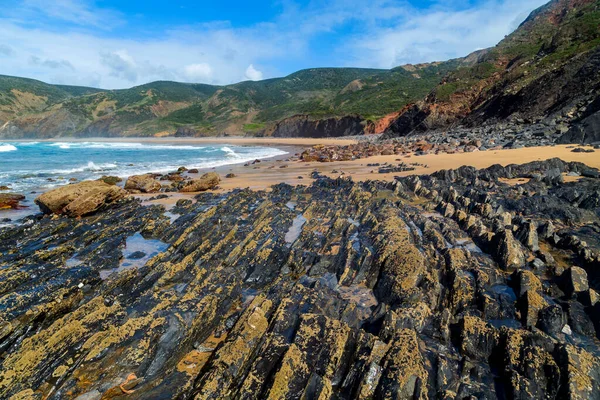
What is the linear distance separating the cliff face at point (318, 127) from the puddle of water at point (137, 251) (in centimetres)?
7935

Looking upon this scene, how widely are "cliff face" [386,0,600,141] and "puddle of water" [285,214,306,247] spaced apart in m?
28.5

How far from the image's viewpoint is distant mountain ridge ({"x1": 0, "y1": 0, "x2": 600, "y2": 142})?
3241cm

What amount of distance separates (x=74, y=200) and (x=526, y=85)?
44687mm

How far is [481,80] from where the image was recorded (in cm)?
5350

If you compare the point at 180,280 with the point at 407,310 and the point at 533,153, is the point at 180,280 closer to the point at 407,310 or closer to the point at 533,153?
the point at 407,310

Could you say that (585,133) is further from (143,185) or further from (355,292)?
(143,185)

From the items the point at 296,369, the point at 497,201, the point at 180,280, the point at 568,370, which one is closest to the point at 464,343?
the point at 568,370

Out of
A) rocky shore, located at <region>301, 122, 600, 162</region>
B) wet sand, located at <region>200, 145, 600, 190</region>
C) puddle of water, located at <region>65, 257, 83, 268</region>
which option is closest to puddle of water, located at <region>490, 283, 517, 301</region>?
puddle of water, located at <region>65, 257, 83, 268</region>

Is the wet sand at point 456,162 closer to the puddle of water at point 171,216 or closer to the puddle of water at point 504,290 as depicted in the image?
the puddle of water at point 171,216

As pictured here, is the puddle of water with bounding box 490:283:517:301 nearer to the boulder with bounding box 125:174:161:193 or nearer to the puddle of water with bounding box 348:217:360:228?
the puddle of water with bounding box 348:217:360:228

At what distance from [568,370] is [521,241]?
469 centimetres

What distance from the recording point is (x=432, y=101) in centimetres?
5606

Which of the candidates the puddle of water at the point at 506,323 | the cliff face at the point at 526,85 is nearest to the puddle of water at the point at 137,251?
the puddle of water at the point at 506,323

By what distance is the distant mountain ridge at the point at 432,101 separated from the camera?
1276 inches
